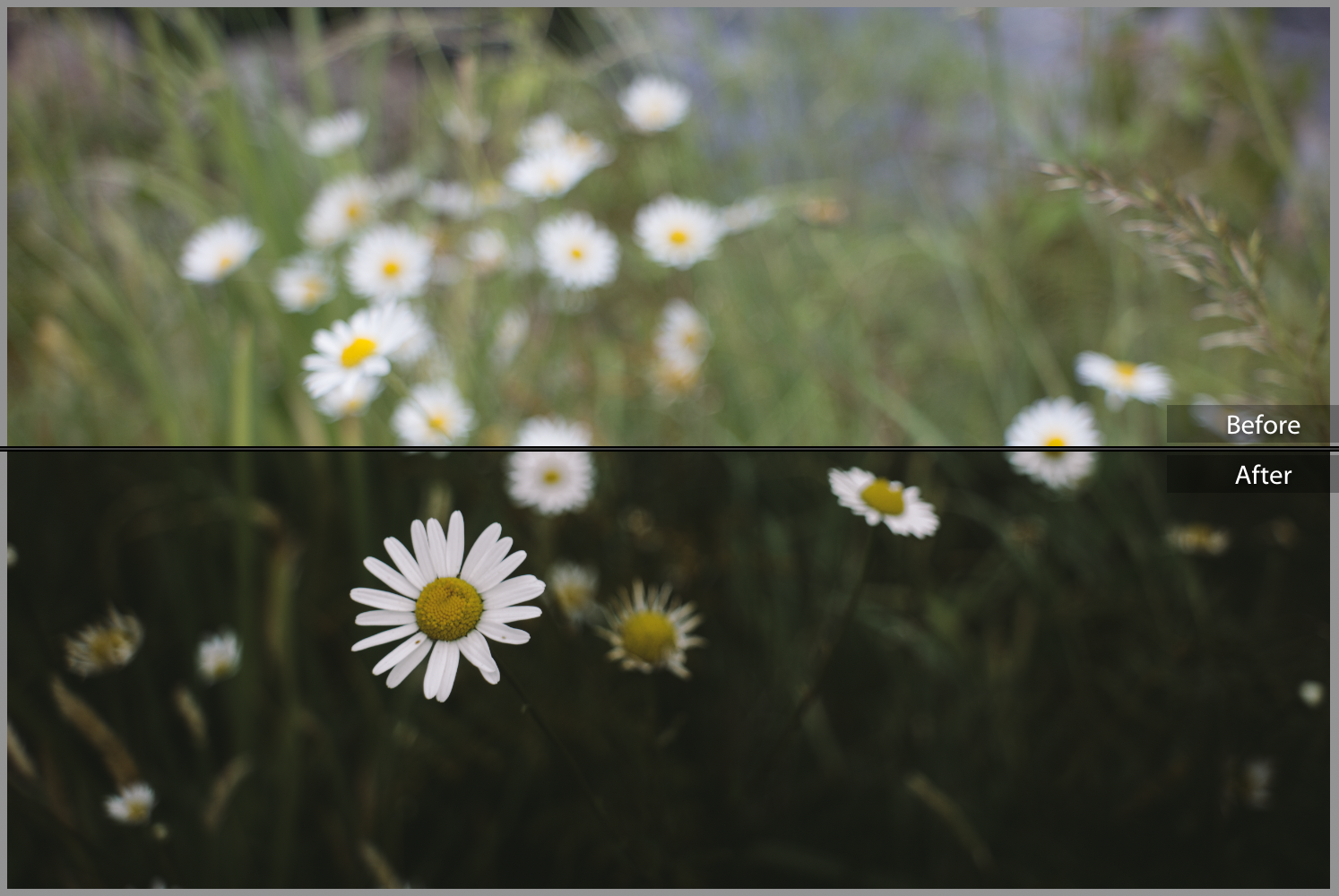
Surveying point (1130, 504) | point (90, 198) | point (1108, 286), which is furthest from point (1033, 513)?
point (90, 198)

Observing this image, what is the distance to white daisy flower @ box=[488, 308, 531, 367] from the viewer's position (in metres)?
0.68

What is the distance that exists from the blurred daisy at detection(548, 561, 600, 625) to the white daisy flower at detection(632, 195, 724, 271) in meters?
0.31

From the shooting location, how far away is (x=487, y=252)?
0.69 metres

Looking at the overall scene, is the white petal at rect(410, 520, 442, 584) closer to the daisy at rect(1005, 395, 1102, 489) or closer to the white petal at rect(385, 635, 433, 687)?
the white petal at rect(385, 635, 433, 687)

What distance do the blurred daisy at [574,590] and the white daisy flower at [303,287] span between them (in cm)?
37

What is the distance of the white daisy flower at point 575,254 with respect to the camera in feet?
1.98

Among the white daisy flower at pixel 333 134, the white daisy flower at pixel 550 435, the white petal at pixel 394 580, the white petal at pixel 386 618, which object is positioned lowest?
the white petal at pixel 386 618

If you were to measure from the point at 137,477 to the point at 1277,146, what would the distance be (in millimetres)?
753

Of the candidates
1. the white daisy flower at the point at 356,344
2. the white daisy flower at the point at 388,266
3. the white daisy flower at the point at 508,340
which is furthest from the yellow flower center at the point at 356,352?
the white daisy flower at the point at 508,340

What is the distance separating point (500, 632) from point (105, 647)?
23 centimetres

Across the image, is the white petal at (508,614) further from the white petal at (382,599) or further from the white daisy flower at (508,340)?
the white daisy flower at (508,340)

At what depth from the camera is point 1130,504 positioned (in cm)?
44

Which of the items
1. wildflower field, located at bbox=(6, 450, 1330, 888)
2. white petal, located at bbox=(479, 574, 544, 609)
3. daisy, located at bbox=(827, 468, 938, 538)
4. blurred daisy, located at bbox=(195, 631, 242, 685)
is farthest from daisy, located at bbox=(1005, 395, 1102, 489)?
blurred daisy, located at bbox=(195, 631, 242, 685)

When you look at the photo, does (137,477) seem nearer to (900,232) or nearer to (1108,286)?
(900,232)
